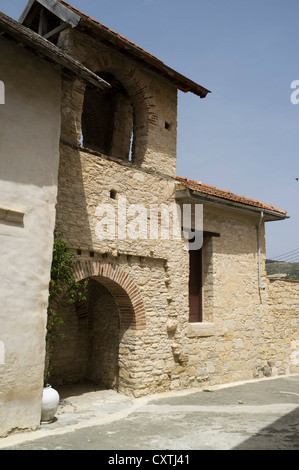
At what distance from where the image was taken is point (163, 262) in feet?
27.5

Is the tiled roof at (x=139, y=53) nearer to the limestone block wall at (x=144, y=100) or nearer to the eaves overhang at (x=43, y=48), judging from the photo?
the limestone block wall at (x=144, y=100)

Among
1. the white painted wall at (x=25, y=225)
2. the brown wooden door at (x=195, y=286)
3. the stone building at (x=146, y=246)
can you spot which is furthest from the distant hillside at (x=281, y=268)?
the white painted wall at (x=25, y=225)

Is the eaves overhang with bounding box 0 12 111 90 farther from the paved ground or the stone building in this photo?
the paved ground

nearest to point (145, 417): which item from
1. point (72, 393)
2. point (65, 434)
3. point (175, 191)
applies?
point (65, 434)

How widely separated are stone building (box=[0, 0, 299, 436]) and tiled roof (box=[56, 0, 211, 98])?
3 cm

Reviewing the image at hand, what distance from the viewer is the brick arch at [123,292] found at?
729 centimetres

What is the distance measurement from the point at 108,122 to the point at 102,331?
19.1ft

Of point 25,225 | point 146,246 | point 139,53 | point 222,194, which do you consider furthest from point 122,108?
point 25,225

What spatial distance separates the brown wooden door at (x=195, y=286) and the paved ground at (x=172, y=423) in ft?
5.82

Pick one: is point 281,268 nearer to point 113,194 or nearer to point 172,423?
point 113,194

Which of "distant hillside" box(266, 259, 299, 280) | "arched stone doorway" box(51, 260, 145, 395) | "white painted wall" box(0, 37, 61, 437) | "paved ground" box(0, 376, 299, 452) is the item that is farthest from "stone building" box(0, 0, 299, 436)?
"distant hillside" box(266, 259, 299, 280)

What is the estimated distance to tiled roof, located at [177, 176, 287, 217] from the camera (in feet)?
28.7

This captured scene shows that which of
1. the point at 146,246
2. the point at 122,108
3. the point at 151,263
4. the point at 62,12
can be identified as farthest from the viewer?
the point at 122,108

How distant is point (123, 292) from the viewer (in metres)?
7.59
